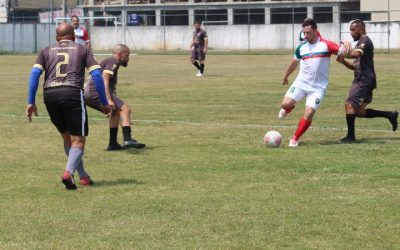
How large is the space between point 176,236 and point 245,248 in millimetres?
716

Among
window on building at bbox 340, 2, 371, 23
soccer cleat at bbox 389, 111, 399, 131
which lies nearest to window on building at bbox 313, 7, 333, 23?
window on building at bbox 340, 2, 371, 23

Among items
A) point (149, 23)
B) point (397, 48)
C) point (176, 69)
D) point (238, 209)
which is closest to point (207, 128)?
point (238, 209)

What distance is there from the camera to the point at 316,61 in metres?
13.7

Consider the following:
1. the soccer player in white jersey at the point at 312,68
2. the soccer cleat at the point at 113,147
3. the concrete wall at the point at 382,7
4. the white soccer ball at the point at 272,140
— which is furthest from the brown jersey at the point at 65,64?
the concrete wall at the point at 382,7

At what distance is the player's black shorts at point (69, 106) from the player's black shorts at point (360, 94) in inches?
215

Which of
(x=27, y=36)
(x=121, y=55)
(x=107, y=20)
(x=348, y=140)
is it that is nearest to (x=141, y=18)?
(x=107, y=20)

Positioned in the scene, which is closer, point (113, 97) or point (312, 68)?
point (113, 97)

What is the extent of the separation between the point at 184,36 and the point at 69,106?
59.2 m

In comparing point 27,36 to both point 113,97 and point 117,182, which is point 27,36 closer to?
point 113,97

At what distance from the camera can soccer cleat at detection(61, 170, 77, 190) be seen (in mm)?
9859

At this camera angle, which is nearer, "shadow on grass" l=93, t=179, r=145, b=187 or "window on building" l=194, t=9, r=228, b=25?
"shadow on grass" l=93, t=179, r=145, b=187

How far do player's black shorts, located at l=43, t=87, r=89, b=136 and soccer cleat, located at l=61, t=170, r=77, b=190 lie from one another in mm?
469

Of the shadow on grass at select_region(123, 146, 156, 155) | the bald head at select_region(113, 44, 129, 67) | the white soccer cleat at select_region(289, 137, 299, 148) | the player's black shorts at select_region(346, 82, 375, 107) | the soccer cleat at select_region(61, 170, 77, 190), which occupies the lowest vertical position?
the shadow on grass at select_region(123, 146, 156, 155)

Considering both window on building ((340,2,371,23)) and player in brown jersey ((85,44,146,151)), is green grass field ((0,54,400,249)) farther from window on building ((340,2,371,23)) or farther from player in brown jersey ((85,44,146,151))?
window on building ((340,2,371,23))
